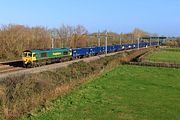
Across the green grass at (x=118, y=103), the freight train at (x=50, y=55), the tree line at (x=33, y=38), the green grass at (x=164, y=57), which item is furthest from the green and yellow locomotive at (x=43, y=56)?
the green grass at (x=118, y=103)

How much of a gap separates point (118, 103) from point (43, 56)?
2862 centimetres

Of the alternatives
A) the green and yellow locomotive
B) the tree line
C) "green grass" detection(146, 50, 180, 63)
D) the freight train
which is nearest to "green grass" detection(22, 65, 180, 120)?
the green and yellow locomotive

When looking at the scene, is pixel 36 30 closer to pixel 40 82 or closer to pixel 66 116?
pixel 40 82

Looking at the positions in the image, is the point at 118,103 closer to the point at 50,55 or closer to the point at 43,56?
the point at 43,56

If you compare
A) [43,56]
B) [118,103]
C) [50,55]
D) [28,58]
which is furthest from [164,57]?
[118,103]

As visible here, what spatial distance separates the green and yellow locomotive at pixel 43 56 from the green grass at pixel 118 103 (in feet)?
57.8

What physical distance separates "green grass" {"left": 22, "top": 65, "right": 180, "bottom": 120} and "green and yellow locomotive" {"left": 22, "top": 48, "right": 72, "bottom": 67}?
694 inches

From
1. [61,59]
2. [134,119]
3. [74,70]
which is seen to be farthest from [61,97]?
[61,59]

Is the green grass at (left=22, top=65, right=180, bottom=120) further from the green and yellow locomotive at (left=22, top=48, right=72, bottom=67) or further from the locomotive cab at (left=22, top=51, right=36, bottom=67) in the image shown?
the green and yellow locomotive at (left=22, top=48, right=72, bottom=67)

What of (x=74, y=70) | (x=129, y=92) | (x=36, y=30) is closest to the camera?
(x=129, y=92)

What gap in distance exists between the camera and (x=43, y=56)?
46.3 meters

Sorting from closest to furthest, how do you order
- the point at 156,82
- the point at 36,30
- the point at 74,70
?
the point at 156,82 → the point at 74,70 → the point at 36,30

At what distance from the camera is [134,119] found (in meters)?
15.1

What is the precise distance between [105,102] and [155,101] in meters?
2.92
